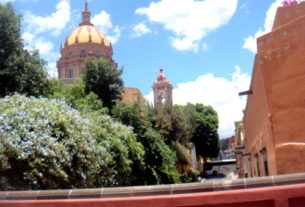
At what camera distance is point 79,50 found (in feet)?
140

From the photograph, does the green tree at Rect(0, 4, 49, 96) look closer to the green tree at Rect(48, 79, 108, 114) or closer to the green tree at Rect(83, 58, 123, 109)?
the green tree at Rect(48, 79, 108, 114)

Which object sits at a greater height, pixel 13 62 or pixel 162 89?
pixel 162 89

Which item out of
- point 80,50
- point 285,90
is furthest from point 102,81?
point 80,50

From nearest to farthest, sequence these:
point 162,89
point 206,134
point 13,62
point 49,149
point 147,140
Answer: point 49,149, point 13,62, point 147,140, point 206,134, point 162,89

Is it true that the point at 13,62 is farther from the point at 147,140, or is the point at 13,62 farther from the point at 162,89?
the point at 162,89

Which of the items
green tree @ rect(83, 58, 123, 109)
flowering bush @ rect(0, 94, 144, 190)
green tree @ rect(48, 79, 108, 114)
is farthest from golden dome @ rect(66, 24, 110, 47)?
flowering bush @ rect(0, 94, 144, 190)

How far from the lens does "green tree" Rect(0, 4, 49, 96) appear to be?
12.1 m

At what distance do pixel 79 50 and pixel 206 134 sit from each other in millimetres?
20945

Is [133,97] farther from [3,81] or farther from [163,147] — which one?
[3,81]

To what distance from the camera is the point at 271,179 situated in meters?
3.16

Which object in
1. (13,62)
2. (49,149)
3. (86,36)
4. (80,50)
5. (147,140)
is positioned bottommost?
(49,149)

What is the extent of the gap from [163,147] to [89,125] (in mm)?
7980

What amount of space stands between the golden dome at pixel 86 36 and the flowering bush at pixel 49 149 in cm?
3427

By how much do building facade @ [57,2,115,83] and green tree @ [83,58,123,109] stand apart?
22.4 metres
